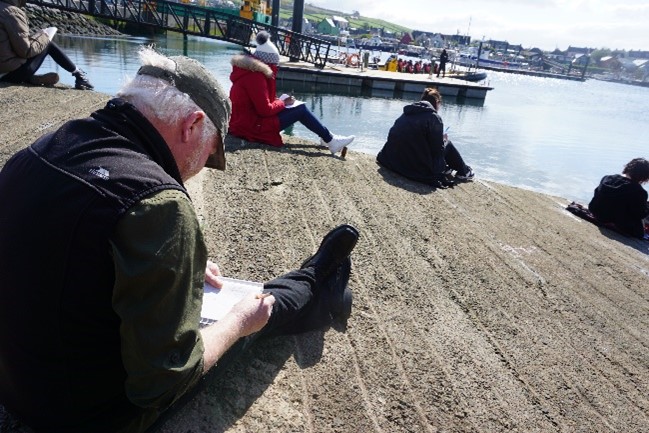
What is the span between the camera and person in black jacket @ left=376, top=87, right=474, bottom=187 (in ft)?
19.7

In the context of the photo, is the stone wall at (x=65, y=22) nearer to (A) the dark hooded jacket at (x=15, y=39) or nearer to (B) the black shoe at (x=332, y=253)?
(A) the dark hooded jacket at (x=15, y=39)

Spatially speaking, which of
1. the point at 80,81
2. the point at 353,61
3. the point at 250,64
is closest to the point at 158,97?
the point at 250,64

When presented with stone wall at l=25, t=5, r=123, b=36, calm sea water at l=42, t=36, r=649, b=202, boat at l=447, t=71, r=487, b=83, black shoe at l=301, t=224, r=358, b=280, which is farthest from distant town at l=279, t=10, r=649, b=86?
black shoe at l=301, t=224, r=358, b=280

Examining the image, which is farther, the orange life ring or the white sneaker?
the orange life ring

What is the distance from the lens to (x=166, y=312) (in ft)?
4.02

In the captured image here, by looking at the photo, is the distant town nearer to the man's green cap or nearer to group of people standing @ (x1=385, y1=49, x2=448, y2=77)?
group of people standing @ (x1=385, y1=49, x2=448, y2=77)

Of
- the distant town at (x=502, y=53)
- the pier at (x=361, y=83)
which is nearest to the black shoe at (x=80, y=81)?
the pier at (x=361, y=83)

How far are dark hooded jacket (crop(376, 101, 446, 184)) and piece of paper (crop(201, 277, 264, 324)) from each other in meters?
4.10

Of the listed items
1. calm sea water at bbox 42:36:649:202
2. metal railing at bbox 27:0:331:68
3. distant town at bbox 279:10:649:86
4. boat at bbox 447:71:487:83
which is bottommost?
calm sea water at bbox 42:36:649:202

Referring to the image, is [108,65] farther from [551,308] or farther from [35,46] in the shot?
[551,308]

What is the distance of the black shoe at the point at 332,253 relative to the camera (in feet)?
8.49

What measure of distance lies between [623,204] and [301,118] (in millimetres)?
4025

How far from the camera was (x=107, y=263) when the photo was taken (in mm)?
1169

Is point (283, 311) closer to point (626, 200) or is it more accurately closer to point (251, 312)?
point (251, 312)
